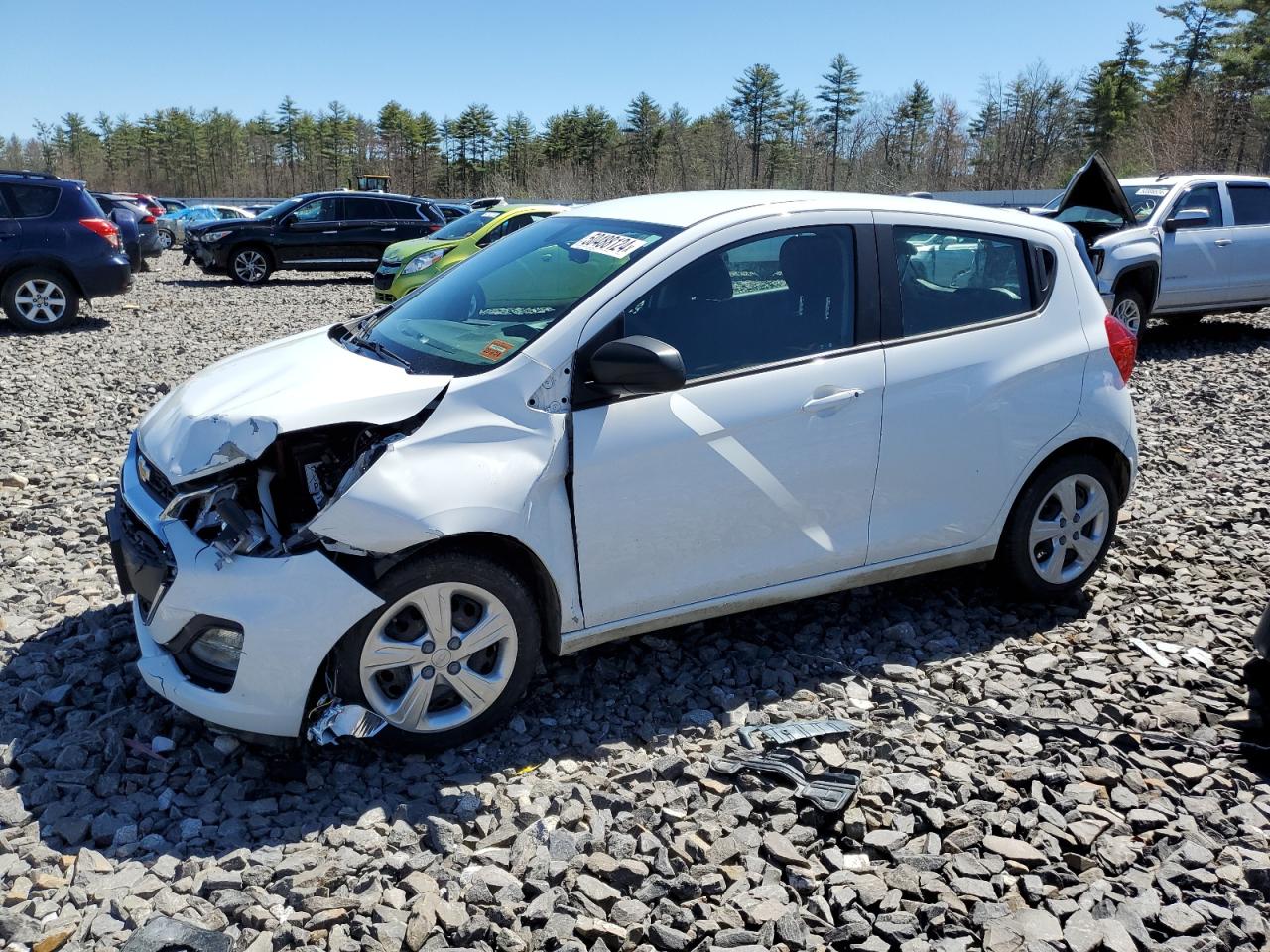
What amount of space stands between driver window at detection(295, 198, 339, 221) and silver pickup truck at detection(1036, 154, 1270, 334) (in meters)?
14.5

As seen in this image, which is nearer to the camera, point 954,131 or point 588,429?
point 588,429

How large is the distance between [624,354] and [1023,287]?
2070 millimetres

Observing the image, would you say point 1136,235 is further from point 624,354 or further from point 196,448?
point 196,448

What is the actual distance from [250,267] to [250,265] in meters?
0.04

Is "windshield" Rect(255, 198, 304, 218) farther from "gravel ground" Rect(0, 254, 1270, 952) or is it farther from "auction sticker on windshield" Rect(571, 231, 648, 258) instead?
"auction sticker on windshield" Rect(571, 231, 648, 258)

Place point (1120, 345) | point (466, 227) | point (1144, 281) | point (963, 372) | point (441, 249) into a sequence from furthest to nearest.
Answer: point (466, 227), point (441, 249), point (1144, 281), point (1120, 345), point (963, 372)

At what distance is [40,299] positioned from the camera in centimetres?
1300

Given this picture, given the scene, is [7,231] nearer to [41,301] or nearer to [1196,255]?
[41,301]

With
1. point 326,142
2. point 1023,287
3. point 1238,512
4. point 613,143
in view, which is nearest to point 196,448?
point 1023,287

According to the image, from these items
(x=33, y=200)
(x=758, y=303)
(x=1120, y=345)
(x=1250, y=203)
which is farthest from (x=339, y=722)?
(x=1250, y=203)

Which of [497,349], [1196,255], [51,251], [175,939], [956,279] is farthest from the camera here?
[51,251]

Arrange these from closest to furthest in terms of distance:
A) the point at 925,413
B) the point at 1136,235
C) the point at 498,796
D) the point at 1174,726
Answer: the point at 498,796 < the point at 1174,726 < the point at 925,413 < the point at 1136,235

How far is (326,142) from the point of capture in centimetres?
9250

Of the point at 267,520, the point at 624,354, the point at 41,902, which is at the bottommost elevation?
the point at 41,902
